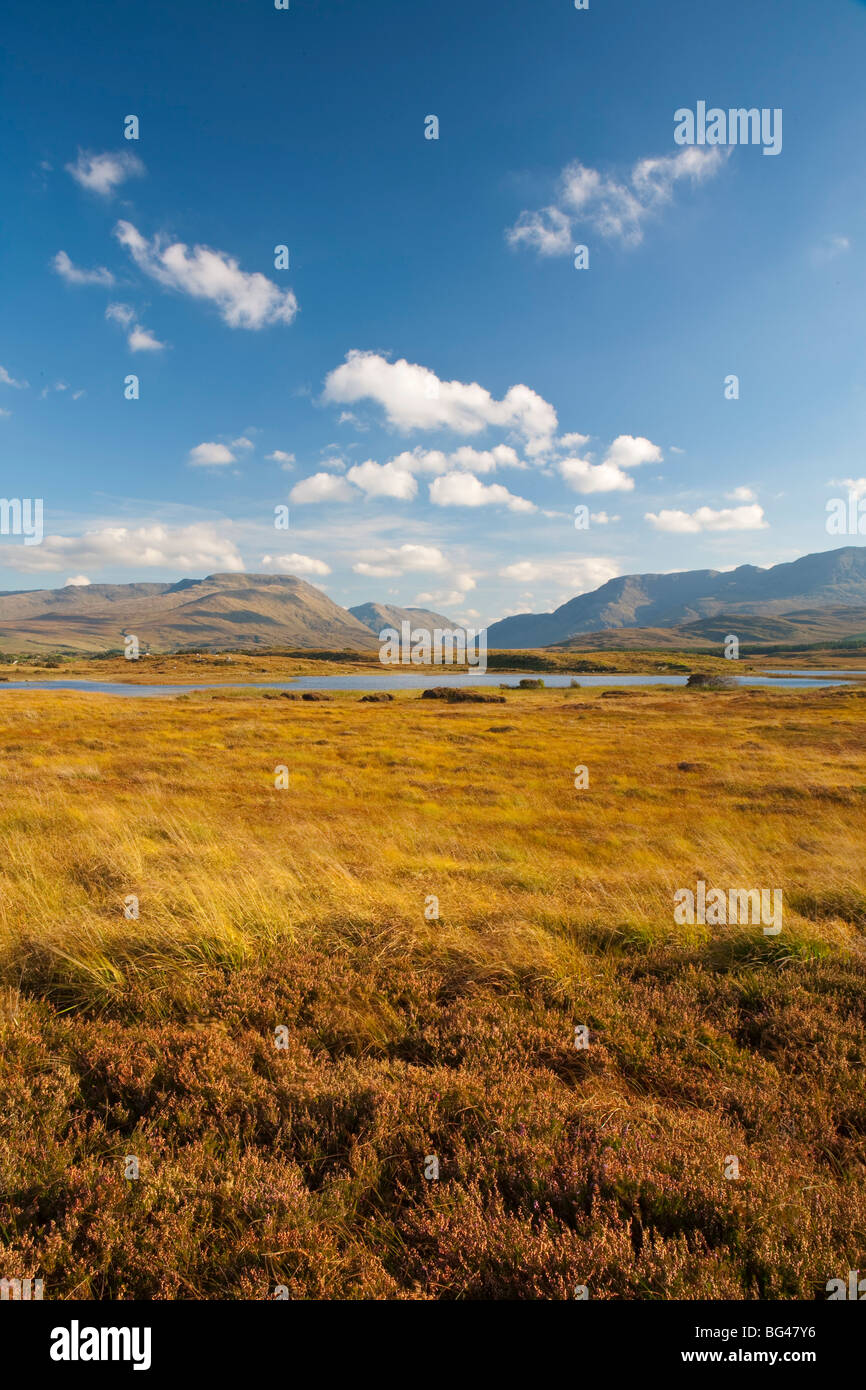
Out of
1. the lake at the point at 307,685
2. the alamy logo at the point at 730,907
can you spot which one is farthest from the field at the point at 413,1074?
the lake at the point at 307,685

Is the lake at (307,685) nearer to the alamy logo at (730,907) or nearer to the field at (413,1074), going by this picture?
the alamy logo at (730,907)

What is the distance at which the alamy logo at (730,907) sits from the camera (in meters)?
7.75

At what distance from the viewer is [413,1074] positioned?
439 centimetres

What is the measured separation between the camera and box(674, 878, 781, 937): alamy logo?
7750mm

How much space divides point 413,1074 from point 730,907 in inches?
239

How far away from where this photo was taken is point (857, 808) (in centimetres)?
1986

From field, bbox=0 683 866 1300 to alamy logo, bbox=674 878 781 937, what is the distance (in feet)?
1.04
